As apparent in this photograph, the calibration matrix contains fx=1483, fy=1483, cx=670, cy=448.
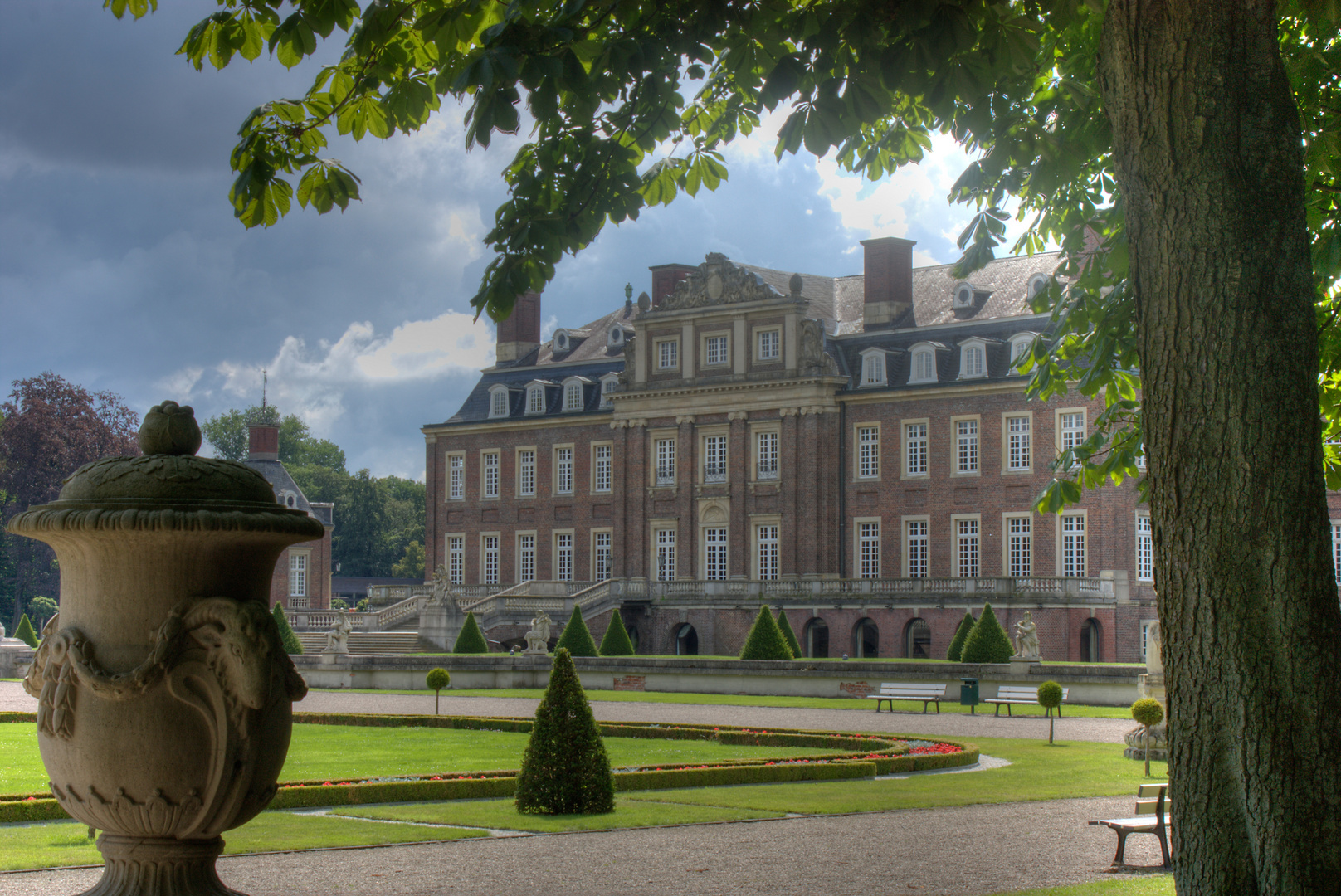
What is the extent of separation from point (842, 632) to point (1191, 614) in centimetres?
3868

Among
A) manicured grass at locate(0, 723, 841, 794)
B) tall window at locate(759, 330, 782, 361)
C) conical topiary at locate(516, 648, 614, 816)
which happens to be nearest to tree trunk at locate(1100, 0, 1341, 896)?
conical topiary at locate(516, 648, 614, 816)

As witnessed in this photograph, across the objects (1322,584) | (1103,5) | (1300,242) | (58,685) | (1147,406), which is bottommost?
(58,685)

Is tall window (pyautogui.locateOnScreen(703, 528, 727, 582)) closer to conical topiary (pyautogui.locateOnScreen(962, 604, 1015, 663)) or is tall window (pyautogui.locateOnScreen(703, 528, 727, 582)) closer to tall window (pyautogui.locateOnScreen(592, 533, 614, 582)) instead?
tall window (pyautogui.locateOnScreen(592, 533, 614, 582))

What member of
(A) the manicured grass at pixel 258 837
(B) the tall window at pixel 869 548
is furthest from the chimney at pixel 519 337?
(A) the manicured grass at pixel 258 837

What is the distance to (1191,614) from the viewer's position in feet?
15.7

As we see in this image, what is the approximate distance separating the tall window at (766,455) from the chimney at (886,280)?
15.7 feet

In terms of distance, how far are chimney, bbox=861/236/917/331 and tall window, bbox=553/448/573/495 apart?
11753 mm

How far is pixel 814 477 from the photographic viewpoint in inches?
1822

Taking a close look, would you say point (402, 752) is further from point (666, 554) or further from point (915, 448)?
point (666, 554)

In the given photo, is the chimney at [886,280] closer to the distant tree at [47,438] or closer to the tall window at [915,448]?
the tall window at [915,448]

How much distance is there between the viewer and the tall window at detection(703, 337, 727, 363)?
158 ft

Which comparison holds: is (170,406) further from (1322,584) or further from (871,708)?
(871,708)

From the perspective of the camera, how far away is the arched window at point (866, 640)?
141 ft

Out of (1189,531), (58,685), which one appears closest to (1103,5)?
(1189,531)
